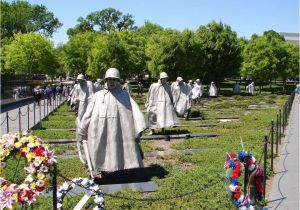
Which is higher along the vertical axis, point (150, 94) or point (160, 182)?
point (150, 94)

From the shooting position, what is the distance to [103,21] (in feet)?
290

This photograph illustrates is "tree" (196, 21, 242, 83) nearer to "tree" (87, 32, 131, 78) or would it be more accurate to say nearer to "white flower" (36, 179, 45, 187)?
"tree" (87, 32, 131, 78)

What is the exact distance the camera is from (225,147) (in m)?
13.1

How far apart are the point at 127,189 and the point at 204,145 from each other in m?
5.48

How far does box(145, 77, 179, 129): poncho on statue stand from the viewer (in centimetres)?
1575

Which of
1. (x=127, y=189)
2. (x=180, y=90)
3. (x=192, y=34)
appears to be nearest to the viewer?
(x=127, y=189)

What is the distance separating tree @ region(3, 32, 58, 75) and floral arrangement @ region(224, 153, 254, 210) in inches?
1756

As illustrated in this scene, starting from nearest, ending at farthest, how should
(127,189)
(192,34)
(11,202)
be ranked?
(11,202) < (127,189) < (192,34)

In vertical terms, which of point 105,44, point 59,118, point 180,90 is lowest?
point 59,118

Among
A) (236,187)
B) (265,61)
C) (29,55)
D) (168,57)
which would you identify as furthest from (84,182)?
(29,55)

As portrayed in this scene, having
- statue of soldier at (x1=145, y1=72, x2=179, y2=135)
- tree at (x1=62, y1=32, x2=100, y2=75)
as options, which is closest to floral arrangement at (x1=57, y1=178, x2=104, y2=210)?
statue of soldier at (x1=145, y1=72, x2=179, y2=135)

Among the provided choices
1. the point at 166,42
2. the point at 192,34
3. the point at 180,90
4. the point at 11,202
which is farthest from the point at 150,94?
the point at 192,34

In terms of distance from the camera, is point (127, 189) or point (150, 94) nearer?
point (127, 189)

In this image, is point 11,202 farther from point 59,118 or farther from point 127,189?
point 59,118
